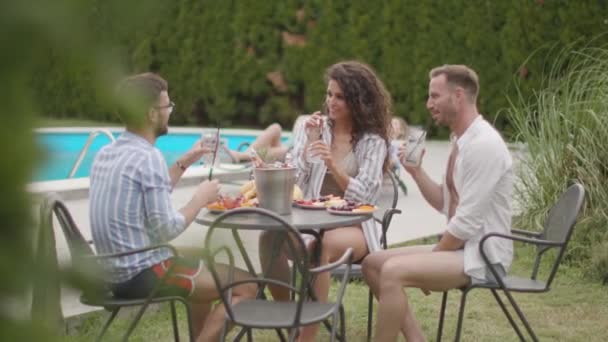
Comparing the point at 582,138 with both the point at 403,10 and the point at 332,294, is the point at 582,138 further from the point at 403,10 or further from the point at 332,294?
the point at 403,10

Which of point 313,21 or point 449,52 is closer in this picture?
point 449,52

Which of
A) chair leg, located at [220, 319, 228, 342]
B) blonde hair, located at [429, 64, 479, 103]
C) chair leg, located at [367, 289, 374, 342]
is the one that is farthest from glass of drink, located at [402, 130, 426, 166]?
chair leg, located at [220, 319, 228, 342]

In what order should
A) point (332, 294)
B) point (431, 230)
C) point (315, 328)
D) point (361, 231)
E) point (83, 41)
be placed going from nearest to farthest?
1. point (83, 41)
2. point (315, 328)
3. point (361, 231)
4. point (332, 294)
5. point (431, 230)

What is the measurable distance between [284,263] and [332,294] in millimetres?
996

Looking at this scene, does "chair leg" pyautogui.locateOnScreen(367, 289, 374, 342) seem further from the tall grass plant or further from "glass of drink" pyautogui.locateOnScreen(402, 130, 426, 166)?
the tall grass plant

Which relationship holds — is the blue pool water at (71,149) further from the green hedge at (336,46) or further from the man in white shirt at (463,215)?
the man in white shirt at (463,215)

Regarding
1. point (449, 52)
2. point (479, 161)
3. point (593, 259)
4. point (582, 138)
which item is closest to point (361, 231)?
point (479, 161)

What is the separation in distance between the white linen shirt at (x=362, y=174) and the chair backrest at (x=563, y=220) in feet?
2.52

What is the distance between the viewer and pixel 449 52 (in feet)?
41.3

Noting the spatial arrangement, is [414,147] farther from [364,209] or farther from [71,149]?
[71,149]

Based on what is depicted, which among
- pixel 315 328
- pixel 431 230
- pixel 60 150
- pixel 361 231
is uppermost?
pixel 60 150

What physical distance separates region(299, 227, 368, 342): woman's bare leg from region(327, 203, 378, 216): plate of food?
0.24 metres

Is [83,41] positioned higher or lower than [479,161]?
higher

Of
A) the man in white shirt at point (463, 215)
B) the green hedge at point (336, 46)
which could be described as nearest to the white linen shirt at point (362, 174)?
the man in white shirt at point (463, 215)
